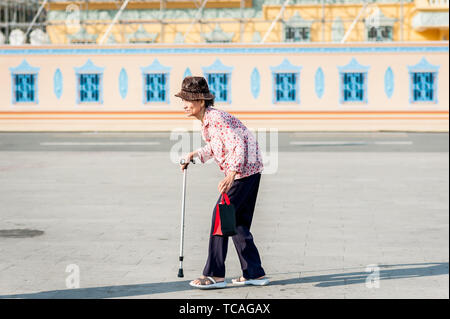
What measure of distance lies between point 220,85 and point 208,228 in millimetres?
23436

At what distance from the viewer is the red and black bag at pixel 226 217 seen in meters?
6.40

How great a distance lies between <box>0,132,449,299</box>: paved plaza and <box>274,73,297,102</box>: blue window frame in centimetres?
1322

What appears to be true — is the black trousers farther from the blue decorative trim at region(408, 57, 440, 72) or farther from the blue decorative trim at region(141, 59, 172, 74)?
the blue decorative trim at region(408, 57, 440, 72)

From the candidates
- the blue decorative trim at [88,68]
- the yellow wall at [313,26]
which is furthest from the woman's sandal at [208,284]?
the yellow wall at [313,26]

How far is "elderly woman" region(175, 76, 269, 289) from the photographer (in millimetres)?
6359

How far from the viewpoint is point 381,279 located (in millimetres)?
6805

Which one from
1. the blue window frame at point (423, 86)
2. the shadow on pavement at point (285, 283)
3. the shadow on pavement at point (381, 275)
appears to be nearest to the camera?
the shadow on pavement at point (285, 283)

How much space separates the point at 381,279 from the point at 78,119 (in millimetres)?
27411

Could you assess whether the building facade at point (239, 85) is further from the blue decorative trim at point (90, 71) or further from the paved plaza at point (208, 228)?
the paved plaza at point (208, 228)

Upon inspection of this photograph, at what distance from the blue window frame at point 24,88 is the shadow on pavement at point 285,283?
28.1 meters

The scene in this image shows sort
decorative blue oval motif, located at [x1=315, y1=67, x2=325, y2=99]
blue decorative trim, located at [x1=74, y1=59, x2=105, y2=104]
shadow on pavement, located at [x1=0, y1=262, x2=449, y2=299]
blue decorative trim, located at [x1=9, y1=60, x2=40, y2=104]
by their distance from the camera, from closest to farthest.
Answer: shadow on pavement, located at [x1=0, y1=262, x2=449, y2=299], decorative blue oval motif, located at [x1=315, y1=67, x2=325, y2=99], blue decorative trim, located at [x1=74, y1=59, x2=105, y2=104], blue decorative trim, located at [x1=9, y1=60, x2=40, y2=104]

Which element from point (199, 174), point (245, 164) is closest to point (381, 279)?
point (245, 164)

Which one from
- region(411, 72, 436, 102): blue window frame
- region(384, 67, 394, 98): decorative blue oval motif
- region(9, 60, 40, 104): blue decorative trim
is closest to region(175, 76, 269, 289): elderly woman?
region(384, 67, 394, 98): decorative blue oval motif

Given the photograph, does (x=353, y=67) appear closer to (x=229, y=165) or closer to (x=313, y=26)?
(x=313, y=26)
